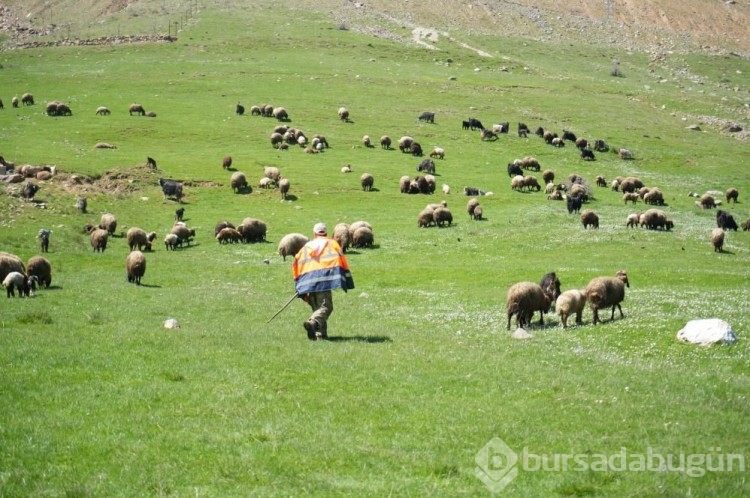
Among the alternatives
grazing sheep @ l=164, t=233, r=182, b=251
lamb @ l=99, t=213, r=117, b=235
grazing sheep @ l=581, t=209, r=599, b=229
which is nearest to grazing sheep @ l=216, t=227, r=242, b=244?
grazing sheep @ l=164, t=233, r=182, b=251

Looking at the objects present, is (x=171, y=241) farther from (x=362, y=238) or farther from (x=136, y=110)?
(x=136, y=110)

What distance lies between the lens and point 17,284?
2606 cm

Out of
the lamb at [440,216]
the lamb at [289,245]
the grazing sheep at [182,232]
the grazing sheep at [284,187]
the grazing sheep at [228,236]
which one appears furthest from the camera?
the grazing sheep at [284,187]

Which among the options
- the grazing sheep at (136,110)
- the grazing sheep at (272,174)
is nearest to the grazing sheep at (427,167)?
the grazing sheep at (272,174)

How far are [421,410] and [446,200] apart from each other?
1713 inches

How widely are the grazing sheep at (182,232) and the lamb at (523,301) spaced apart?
25.8 m


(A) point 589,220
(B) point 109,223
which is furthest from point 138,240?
(A) point 589,220

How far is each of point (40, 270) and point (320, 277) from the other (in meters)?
15.7

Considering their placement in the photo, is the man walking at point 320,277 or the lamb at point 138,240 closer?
the man walking at point 320,277

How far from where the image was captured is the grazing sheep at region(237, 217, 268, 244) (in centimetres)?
4257

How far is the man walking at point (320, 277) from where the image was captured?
1775cm

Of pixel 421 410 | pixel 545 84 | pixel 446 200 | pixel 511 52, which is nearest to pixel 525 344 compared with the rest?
pixel 421 410

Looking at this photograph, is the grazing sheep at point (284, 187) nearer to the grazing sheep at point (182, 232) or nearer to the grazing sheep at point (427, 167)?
the grazing sheep at point (182, 232)

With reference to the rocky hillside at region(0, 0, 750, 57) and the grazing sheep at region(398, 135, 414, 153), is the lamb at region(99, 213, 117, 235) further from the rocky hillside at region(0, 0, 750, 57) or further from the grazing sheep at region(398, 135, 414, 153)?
the rocky hillside at region(0, 0, 750, 57)
